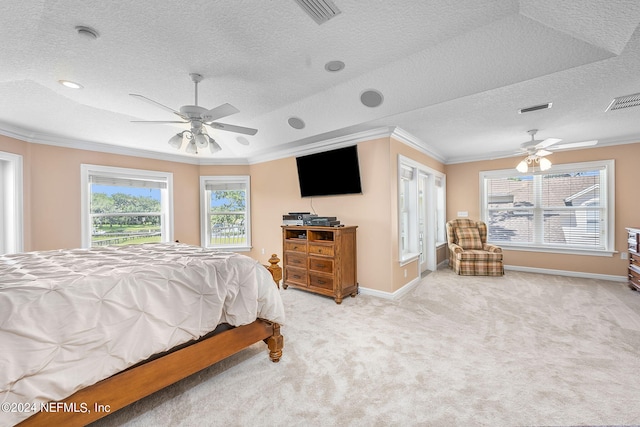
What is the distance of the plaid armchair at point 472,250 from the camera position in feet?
15.6

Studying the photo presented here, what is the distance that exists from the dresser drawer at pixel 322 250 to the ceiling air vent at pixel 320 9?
255 centimetres

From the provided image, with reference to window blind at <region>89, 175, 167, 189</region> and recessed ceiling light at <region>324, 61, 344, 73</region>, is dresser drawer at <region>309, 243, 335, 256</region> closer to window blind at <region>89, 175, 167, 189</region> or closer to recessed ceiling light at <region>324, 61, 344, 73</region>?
recessed ceiling light at <region>324, 61, 344, 73</region>

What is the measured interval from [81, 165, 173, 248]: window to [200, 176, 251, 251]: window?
69 cm

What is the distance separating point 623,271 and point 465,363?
4399mm

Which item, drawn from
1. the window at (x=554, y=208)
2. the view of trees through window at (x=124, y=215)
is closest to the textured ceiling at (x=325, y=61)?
the view of trees through window at (x=124, y=215)

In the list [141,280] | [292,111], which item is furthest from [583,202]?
[141,280]

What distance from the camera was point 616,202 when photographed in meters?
4.30

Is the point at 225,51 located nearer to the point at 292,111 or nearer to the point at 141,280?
the point at 292,111

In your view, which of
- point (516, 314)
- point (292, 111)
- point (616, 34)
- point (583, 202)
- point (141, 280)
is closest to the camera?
point (141, 280)

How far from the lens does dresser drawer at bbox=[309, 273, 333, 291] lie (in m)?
3.58

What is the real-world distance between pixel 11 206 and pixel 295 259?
3710 mm

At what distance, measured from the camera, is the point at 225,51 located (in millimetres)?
2117

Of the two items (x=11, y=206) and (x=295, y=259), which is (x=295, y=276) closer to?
(x=295, y=259)

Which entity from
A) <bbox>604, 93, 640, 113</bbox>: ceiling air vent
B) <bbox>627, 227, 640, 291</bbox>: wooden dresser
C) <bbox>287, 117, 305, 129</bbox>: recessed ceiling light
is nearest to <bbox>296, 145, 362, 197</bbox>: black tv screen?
<bbox>287, 117, 305, 129</bbox>: recessed ceiling light
